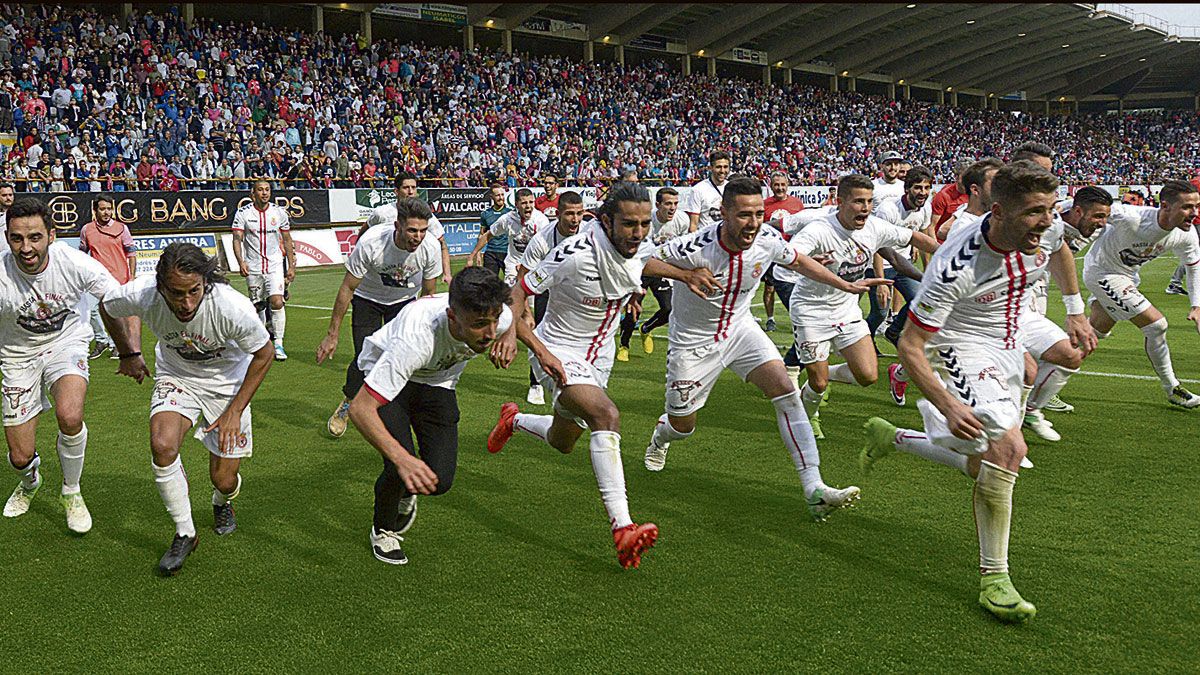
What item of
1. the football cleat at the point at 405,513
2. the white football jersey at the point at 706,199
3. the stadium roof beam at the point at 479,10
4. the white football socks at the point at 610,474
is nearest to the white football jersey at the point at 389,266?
the football cleat at the point at 405,513

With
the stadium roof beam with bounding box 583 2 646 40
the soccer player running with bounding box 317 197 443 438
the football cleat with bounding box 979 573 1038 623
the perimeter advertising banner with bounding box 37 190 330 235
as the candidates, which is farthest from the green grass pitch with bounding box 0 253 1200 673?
the stadium roof beam with bounding box 583 2 646 40

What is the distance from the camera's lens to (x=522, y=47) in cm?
4481

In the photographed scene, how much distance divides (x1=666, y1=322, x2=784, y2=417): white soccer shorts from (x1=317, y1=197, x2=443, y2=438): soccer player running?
2.71 m

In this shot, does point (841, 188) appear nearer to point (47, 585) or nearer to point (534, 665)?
point (534, 665)

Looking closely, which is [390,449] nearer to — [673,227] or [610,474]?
[610,474]

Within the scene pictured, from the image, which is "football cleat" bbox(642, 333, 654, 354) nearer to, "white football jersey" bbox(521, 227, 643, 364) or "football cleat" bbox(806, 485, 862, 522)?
"white football jersey" bbox(521, 227, 643, 364)

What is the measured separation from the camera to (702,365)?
6234 millimetres

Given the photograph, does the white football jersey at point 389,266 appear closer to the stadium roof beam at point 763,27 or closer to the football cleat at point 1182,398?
the football cleat at point 1182,398

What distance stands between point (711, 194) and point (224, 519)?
8.31 meters

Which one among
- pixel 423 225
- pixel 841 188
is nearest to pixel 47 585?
pixel 423 225

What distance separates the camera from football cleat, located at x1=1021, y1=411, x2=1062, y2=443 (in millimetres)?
7457

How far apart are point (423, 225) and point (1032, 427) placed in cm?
501

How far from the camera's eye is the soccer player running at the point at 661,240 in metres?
11.7

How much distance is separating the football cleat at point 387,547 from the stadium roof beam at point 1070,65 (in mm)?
69122
